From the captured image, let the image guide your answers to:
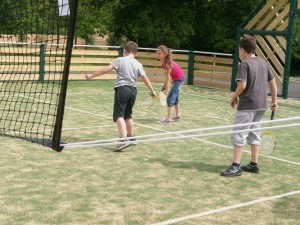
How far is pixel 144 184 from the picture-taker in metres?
6.76

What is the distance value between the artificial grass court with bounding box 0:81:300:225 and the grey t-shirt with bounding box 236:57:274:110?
97 centimetres

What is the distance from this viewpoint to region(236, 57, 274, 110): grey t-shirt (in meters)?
7.09

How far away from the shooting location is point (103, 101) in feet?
49.6

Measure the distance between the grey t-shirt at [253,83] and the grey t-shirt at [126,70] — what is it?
2111mm

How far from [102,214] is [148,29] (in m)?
28.5

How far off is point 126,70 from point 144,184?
8.20ft

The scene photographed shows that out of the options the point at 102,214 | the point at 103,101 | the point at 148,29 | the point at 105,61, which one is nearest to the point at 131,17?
the point at 148,29

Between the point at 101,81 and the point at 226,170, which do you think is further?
the point at 101,81

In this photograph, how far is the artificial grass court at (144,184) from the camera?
556cm

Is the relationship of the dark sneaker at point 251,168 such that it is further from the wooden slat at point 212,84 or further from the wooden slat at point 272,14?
the wooden slat at point 212,84

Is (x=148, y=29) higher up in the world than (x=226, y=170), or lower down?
higher up

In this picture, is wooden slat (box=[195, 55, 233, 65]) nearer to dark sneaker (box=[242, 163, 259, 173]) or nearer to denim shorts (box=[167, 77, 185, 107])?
denim shorts (box=[167, 77, 185, 107])

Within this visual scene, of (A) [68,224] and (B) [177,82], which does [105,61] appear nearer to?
(B) [177,82]

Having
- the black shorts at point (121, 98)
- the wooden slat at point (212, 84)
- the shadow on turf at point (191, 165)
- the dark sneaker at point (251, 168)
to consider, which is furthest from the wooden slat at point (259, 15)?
the dark sneaker at point (251, 168)
